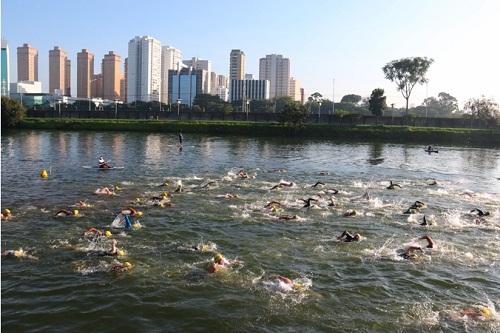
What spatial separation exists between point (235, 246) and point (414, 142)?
272 ft

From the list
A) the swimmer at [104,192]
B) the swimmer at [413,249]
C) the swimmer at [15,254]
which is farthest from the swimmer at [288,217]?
the swimmer at [104,192]

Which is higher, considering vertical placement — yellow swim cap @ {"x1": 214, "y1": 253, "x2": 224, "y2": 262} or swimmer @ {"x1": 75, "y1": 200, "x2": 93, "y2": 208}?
swimmer @ {"x1": 75, "y1": 200, "x2": 93, "y2": 208}

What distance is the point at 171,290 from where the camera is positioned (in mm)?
16125

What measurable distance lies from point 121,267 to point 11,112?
99.1m

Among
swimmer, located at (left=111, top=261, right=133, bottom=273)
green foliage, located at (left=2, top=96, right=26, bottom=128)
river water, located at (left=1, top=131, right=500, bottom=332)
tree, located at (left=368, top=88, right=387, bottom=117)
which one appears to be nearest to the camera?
river water, located at (left=1, top=131, right=500, bottom=332)

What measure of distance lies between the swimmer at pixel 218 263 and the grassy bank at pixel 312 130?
82.8 m

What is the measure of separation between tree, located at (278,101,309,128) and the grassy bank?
1.61m

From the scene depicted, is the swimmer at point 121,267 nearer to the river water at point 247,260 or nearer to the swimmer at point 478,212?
the river water at point 247,260

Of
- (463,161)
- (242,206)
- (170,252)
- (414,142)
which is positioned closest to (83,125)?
(414,142)

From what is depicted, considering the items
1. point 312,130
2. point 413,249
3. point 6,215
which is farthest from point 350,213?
point 312,130

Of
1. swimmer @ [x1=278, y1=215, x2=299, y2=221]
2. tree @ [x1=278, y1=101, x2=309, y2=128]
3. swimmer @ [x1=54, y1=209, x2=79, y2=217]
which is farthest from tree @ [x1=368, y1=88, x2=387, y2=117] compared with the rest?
swimmer @ [x1=54, y1=209, x2=79, y2=217]

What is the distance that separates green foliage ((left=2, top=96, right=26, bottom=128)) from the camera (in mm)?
101750

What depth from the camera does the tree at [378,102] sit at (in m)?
119

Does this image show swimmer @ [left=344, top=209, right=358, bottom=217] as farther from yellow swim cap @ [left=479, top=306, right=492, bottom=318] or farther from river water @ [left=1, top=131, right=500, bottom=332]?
yellow swim cap @ [left=479, top=306, right=492, bottom=318]
